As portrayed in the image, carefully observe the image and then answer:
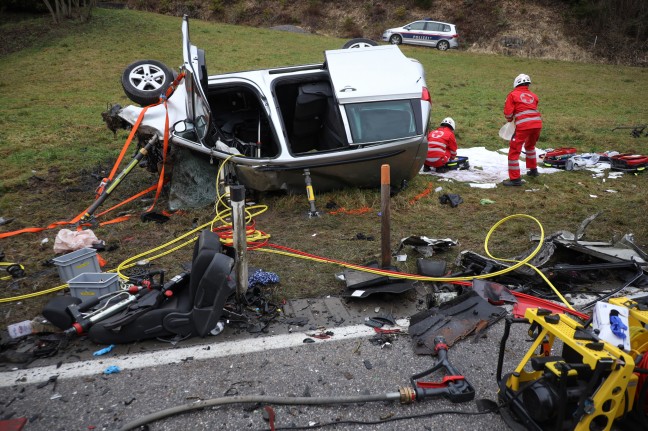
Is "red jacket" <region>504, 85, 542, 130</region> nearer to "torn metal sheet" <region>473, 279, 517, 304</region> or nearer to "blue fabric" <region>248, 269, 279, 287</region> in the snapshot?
"torn metal sheet" <region>473, 279, 517, 304</region>

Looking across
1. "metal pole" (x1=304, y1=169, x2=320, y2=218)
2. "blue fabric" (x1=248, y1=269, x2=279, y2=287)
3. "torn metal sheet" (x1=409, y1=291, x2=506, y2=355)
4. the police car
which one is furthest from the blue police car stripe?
"torn metal sheet" (x1=409, y1=291, x2=506, y2=355)

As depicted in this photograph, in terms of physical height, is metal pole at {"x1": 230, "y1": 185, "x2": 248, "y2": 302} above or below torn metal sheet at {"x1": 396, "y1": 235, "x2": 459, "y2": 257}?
above

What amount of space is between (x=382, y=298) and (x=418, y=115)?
295 centimetres

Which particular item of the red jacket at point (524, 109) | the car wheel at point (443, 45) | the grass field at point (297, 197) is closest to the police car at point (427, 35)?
the car wheel at point (443, 45)

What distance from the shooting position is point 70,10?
2114cm

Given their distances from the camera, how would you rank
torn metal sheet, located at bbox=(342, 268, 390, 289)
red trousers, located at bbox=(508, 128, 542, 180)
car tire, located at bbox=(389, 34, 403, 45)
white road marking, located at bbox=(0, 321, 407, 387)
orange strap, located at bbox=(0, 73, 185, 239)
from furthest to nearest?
car tire, located at bbox=(389, 34, 403, 45) < red trousers, located at bbox=(508, 128, 542, 180) < orange strap, located at bbox=(0, 73, 185, 239) < torn metal sheet, located at bbox=(342, 268, 390, 289) < white road marking, located at bbox=(0, 321, 407, 387)

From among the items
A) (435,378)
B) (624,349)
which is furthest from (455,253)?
(624,349)

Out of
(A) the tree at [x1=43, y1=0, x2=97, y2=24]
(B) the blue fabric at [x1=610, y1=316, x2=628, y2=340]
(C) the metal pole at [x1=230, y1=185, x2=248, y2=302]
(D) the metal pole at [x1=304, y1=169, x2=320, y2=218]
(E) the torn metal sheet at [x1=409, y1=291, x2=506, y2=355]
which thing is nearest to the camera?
(B) the blue fabric at [x1=610, y1=316, x2=628, y2=340]

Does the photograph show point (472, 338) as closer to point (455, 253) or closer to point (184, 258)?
point (455, 253)

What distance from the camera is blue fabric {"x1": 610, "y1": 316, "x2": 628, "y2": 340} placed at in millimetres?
2479

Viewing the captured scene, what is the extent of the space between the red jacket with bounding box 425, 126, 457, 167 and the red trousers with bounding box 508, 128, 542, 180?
Result: 3.32 ft

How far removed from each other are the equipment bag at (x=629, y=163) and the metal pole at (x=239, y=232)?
723 cm

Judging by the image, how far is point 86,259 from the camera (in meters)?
4.26

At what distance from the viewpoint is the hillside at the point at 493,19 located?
2475 centimetres
